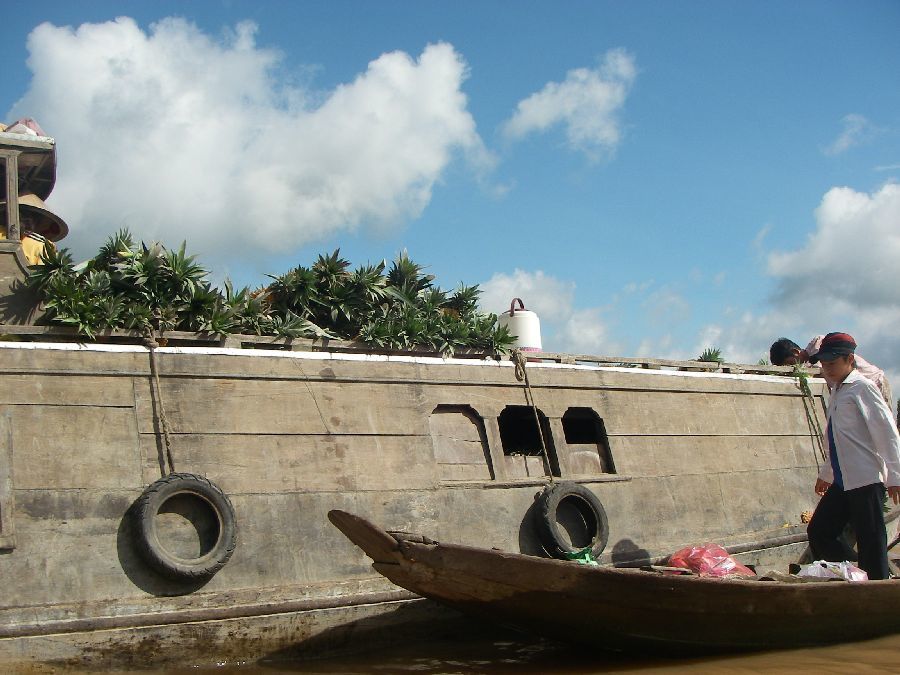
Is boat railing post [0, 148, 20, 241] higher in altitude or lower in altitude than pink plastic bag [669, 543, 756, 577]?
higher

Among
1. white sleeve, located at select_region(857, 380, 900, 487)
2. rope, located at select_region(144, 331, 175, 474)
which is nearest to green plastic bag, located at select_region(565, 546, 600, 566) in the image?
white sleeve, located at select_region(857, 380, 900, 487)

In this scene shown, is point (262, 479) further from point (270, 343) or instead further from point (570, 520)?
point (570, 520)

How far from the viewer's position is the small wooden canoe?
5176mm

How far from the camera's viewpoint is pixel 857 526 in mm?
6277

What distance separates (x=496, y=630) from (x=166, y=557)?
107 inches

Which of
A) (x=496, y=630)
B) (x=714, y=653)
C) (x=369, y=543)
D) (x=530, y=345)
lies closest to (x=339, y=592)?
(x=369, y=543)

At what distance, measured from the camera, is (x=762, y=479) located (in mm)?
9102

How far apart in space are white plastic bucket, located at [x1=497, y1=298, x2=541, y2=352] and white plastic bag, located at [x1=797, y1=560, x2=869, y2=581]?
339cm

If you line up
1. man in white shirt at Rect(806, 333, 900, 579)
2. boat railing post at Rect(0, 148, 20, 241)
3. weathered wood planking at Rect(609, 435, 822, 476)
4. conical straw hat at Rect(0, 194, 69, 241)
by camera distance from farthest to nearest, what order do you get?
conical straw hat at Rect(0, 194, 69, 241) < weathered wood planking at Rect(609, 435, 822, 476) < boat railing post at Rect(0, 148, 20, 241) < man in white shirt at Rect(806, 333, 900, 579)

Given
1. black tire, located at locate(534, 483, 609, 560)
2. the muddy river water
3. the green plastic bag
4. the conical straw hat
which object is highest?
the conical straw hat

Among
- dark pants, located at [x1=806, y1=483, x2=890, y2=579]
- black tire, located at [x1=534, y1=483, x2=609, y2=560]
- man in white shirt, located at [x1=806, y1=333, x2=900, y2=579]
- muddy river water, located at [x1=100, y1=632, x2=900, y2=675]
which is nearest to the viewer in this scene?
muddy river water, located at [x1=100, y1=632, x2=900, y2=675]

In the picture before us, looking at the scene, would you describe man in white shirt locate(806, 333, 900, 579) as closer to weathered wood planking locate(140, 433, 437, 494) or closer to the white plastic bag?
the white plastic bag

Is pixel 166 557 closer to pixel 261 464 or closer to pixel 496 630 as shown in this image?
pixel 261 464

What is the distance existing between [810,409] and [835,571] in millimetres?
4459
